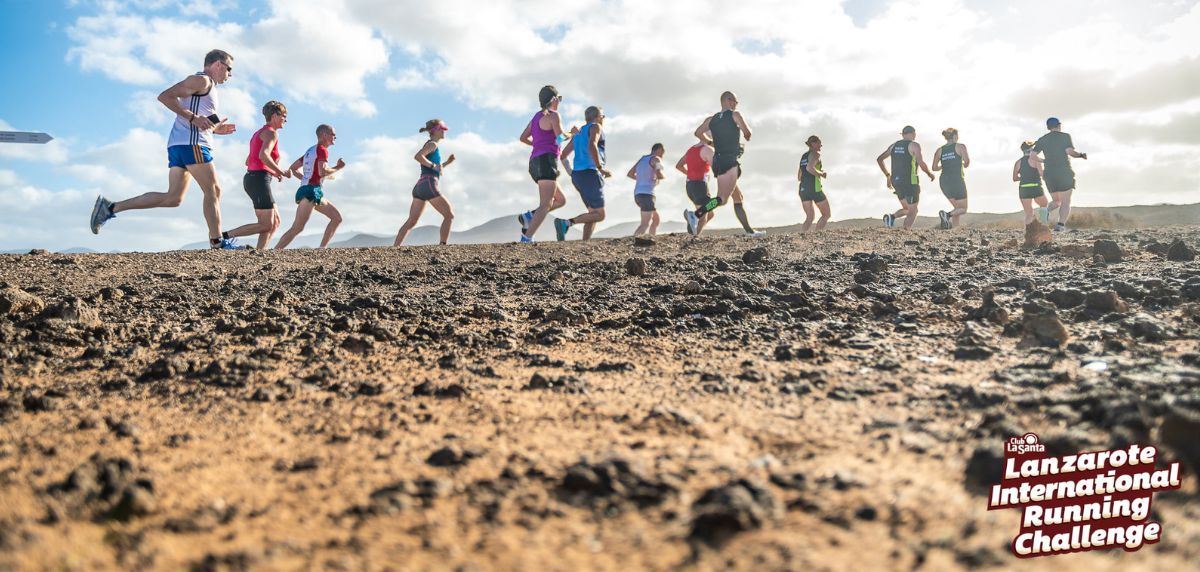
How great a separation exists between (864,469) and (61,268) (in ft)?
19.6

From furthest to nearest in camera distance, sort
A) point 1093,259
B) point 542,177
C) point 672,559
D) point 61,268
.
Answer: point 542,177 → point 1093,259 → point 61,268 → point 672,559

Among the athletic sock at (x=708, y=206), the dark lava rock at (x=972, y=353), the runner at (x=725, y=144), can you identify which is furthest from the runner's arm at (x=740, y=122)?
the dark lava rock at (x=972, y=353)

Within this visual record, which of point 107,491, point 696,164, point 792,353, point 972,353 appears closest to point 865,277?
point 972,353

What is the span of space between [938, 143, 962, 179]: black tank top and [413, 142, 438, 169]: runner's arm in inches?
319

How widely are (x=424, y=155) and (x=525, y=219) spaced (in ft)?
4.94

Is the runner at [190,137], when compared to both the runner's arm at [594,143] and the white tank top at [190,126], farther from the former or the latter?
the runner's arm at [594,143]

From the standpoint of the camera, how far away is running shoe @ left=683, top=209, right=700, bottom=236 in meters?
10.3

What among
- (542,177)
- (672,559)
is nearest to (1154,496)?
(672,559)

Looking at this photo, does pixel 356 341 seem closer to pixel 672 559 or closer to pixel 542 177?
pixel 672 559

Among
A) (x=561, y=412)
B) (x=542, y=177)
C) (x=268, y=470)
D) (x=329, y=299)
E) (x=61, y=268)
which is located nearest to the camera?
(x=268, y=470)

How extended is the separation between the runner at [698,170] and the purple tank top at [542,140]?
7.55 ft

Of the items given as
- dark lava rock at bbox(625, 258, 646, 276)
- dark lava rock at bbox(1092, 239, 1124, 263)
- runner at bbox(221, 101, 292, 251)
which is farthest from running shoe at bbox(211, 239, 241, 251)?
dark lava rock at bbox(1092, 239, 1124, 263)

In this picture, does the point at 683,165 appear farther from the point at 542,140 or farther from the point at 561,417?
Result: the point at 561,417

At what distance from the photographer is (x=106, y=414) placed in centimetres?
259
